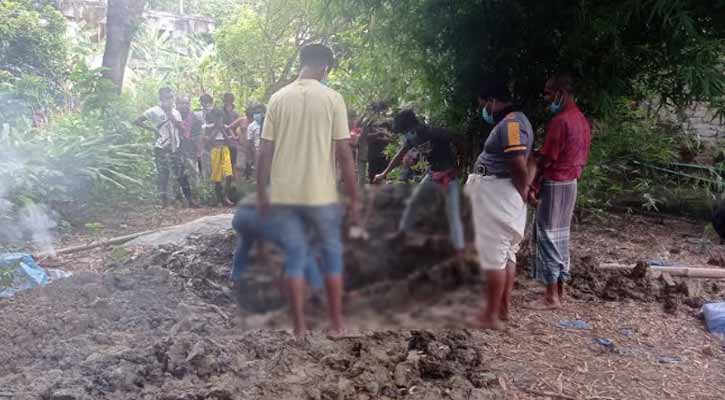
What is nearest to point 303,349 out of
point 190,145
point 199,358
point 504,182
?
point 199,358

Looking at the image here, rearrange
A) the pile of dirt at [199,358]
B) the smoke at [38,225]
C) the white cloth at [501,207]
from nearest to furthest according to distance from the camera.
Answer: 1. the white cloth at [501,207]
2. the pile of dirt at [199,358]
3. the smoke at [38,225]

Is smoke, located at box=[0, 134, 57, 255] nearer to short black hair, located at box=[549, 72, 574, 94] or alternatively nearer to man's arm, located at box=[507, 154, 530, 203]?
short black hair, located at box=[549, 72, 574, 94]

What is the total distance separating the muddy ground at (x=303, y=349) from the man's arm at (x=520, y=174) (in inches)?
50.8

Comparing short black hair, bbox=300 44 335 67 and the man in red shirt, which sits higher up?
short black hair, bbox=300 44 335 67

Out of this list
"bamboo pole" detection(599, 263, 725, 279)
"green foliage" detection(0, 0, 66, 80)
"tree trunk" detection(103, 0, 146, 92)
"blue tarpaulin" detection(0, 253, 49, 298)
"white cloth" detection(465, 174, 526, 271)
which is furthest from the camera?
"green foliage" detection(0, 0, 66, 80)

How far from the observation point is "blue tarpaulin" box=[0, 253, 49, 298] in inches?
234

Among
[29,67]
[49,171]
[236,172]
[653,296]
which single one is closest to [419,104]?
[653,296]

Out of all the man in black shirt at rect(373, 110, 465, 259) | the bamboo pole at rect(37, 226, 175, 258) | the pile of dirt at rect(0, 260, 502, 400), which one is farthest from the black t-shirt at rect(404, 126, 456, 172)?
the bamboo pole at rect(37, 226, 175, 258)

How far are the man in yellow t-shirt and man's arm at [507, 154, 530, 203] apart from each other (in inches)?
23.5

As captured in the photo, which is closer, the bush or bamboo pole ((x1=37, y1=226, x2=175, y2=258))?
bamboo pole ((x1=37, y1=226, x2=175, y2=258))

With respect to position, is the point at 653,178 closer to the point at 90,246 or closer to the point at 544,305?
the point at 544,305

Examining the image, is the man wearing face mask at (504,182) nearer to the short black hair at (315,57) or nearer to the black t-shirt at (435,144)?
the black t-shirt at (435,144)

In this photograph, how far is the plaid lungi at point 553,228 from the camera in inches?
184

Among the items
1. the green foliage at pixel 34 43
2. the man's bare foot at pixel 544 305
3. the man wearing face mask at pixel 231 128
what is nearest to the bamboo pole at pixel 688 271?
the man's bare foot at pixel 544 305
